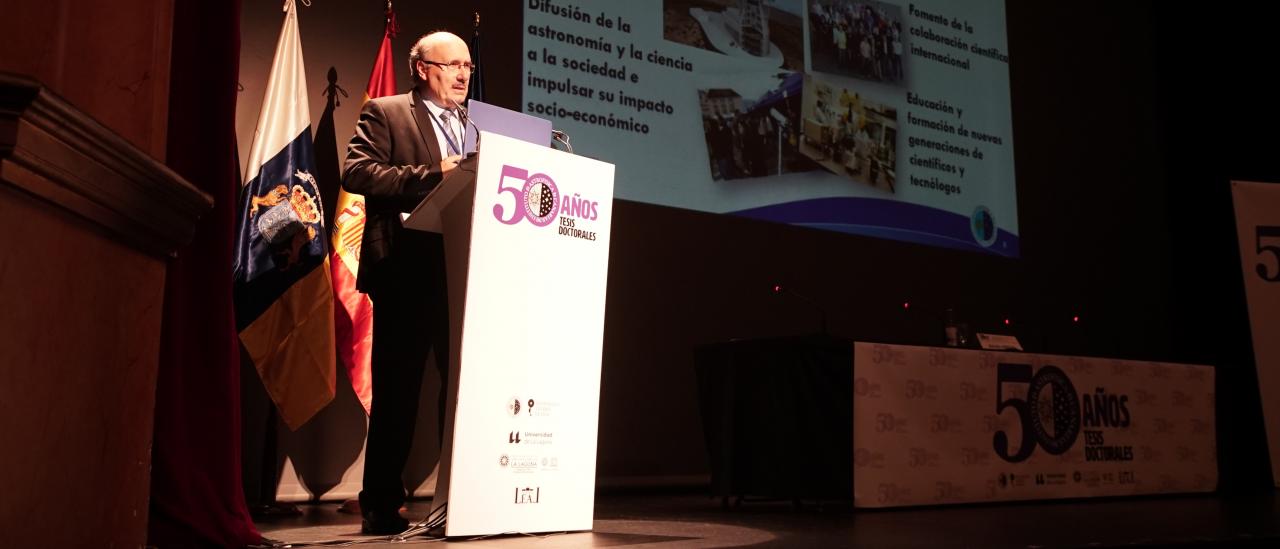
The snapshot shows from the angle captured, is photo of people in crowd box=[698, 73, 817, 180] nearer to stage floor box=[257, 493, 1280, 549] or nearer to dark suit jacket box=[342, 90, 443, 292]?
stage floor box=[257, 493, 1280, 549]

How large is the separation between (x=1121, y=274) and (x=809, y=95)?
2881 millimetres

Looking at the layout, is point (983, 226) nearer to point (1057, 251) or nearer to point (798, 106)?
point (1057, 251)

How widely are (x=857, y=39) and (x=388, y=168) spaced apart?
337cm

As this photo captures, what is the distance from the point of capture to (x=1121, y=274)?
6656mm

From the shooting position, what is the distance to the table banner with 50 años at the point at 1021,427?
3.49 metres

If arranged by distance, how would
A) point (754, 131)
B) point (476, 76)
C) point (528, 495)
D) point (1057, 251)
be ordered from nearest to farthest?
point (528, 495), point (476, 76), point (754, 131), point (1057, 251)

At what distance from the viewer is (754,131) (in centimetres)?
495

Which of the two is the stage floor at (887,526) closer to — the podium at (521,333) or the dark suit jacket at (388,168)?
the podium at (521,333)

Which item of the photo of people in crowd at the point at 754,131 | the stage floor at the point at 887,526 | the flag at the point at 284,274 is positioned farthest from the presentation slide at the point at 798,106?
the stage floor at the point at 887,526

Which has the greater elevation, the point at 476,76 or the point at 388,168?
the point at 476,76

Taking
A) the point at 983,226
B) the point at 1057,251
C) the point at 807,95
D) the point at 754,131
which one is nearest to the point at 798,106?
the point at 807,95

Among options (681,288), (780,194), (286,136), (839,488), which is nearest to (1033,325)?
(780,194)

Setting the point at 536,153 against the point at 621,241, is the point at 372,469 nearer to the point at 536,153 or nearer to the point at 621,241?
the point at 536,153

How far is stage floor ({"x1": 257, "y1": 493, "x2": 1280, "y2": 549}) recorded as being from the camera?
2.39 meters
